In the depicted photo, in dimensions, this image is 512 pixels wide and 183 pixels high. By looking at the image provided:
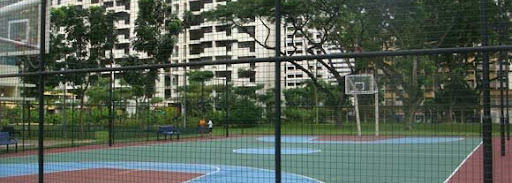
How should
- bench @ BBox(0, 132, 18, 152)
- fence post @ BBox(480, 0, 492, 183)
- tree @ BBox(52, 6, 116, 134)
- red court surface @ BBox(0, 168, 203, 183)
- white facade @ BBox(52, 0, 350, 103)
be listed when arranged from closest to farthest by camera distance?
fence post @ BBox(480, 0, 492, 183), white facade @ BBox(52, 0, 350, 103), red court surface @ BBox(0, 168, 203, 183), tree @ BBox(52, 6, 116, 134), bench @ BBox(0, 132, 18, 152)

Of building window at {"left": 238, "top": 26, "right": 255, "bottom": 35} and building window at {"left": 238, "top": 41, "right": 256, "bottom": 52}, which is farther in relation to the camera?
building window at {"left": 238, "top": 26, "right": 255, "bottom": 35}

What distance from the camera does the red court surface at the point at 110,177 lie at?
9.52 meters

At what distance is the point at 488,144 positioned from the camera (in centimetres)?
479

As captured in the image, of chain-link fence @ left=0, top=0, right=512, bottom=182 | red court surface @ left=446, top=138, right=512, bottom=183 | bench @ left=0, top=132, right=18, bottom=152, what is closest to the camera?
chain-link fence @ left=0, top=0, right=512, bottom=182

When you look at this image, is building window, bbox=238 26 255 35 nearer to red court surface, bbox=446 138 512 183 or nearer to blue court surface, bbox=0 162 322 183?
blue court surface, bbox=0 162 322 183

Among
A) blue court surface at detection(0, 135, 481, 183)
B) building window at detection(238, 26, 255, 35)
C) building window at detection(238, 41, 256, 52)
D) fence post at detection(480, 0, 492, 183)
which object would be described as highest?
building window at detection(238, 26, 255, 35)

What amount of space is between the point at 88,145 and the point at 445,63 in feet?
34.5

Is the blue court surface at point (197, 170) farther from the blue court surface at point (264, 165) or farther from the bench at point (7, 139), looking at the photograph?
the bench at point (7, 139)

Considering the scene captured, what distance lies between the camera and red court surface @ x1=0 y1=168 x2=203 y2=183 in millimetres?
9516

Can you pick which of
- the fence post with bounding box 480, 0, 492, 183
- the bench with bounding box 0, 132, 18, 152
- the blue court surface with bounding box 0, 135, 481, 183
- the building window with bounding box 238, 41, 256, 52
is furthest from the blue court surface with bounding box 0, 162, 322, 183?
the fence post with bounding box 480, 0, 492, 183

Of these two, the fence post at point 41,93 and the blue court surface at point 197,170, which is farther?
the blue court surface at point 197,170

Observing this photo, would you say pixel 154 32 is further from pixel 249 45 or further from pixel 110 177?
pixel 249 45

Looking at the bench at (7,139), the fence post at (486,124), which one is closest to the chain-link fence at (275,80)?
the fence post at (486,124)

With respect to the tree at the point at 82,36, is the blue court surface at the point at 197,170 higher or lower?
lower
